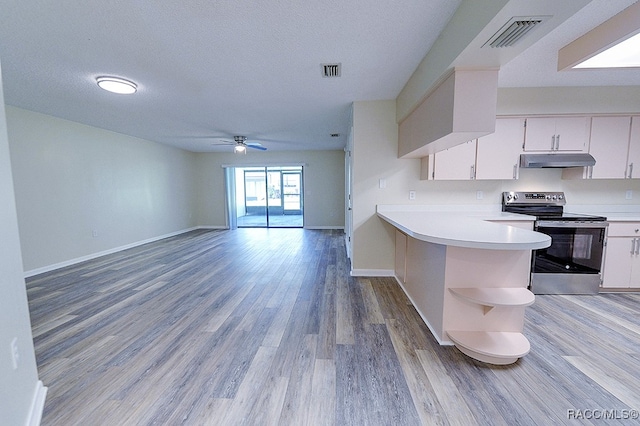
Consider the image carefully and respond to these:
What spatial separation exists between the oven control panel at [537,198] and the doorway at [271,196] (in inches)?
255

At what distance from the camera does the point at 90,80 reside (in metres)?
2.56

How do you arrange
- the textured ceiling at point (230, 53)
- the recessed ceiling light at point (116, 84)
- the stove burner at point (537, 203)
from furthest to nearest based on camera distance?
1. the stove burner at point (537, 203)
2. the recessed ceiling light at point (116, 84)
3. the textured ceiling at point (230, 53)

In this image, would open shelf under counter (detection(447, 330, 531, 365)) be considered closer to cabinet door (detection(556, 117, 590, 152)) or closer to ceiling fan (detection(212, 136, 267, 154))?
cabinet door (detection(556, 117, 590, 152))

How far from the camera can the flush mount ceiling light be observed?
1640mm

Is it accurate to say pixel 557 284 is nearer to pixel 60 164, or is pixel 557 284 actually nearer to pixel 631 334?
pixel 631 334

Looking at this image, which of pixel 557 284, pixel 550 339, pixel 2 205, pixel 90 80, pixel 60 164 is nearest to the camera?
pixel 2 205

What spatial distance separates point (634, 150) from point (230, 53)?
451cm

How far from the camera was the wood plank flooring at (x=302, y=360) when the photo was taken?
1.34 m

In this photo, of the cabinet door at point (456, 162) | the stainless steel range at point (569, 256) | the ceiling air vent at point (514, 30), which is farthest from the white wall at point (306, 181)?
the ceiling air vent at point (514, 30)

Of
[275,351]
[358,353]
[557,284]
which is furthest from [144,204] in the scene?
[557,284]

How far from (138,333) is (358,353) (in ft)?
6.06

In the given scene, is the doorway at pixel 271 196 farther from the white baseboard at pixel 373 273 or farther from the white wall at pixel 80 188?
the white baseboard at pixel 373 273

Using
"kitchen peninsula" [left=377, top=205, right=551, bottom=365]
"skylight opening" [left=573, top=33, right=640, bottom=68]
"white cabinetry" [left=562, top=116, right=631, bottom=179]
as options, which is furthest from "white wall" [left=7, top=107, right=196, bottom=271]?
"white cabinetry" [left=562, top=116, right=631, bottom=179]

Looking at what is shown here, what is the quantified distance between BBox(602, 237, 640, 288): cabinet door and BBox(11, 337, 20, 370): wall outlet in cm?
489
